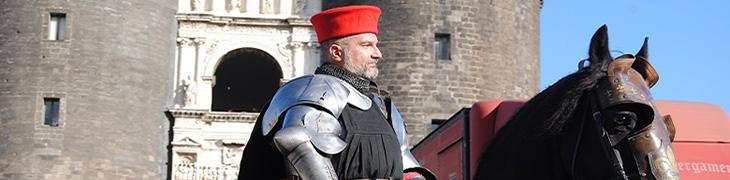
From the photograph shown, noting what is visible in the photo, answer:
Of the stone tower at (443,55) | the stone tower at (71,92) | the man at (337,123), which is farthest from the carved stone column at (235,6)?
the man at (337,123)

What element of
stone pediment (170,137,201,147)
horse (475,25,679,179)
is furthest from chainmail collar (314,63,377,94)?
stone pediment (170,137,201,147)

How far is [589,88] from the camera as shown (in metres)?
5.57

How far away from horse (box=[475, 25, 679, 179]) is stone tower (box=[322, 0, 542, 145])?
24.6 m

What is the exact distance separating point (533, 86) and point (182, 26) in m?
8.74

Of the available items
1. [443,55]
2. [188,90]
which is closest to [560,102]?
[443,55]

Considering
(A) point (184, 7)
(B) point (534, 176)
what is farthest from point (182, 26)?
(B) point (534, 176)

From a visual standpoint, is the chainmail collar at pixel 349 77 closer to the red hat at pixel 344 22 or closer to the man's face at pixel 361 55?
the man's face at pixel 361 55

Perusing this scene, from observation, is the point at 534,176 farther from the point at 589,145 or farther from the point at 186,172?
the point at 186,172

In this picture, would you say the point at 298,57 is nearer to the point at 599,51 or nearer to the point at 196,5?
the point at 196,5

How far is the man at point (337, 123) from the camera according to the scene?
5.10m

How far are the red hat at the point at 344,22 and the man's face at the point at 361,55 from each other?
32 millimetres

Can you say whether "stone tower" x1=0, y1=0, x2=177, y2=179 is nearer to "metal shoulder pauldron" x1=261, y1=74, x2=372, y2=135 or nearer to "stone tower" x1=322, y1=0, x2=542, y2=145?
"stone tower" x1=322, y1=0, x2=542, y2=145

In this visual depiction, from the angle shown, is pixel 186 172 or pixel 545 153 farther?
pixel 186 172

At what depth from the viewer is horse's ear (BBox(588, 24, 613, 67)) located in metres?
5.64
